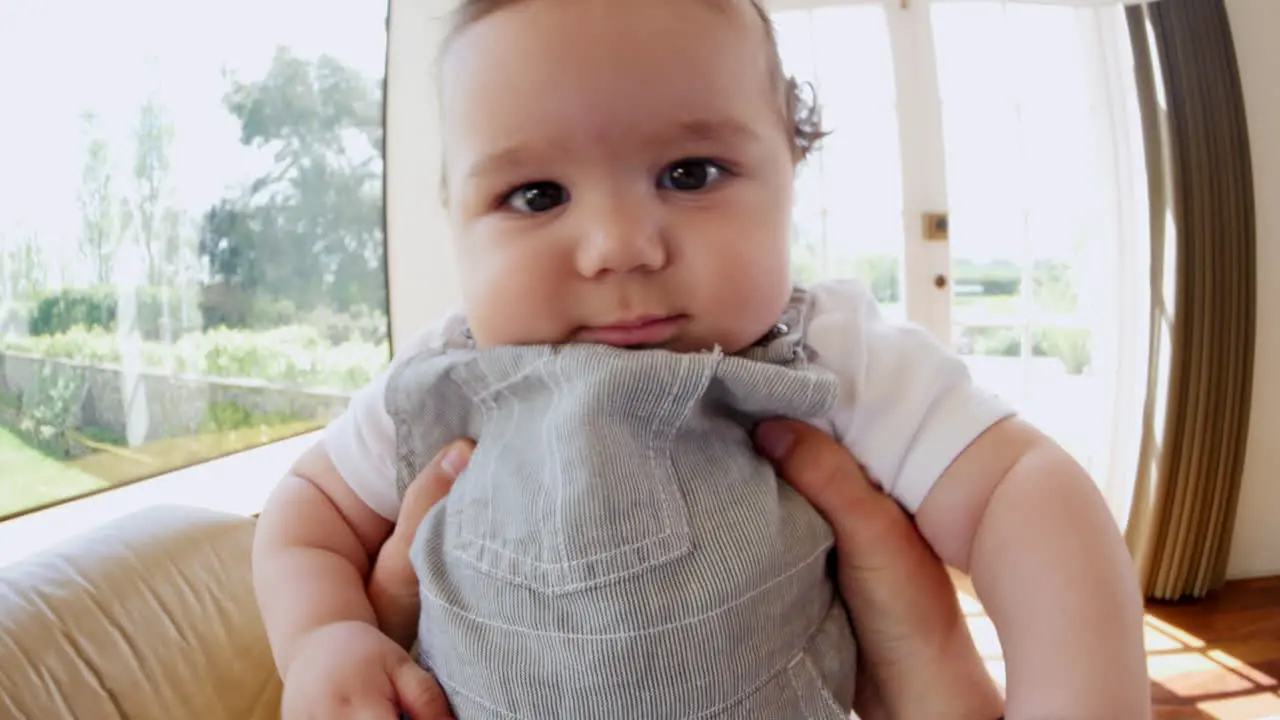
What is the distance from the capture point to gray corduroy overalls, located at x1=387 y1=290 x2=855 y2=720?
0.48 m

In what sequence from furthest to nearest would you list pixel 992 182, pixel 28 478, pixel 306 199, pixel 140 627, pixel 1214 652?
pixel 992 182 → pixel 1214 652 → pixel 306 199 → pixel 28 478 → pixel 140 627

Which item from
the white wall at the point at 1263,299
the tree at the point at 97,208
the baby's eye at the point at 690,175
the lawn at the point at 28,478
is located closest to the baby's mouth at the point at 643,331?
the baby's eye at the point at 690,175

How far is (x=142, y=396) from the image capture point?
1835mm

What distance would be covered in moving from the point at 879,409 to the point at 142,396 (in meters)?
1.90

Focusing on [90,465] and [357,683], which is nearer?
[357,683]

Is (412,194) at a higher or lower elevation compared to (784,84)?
higher

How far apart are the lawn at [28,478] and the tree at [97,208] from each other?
1.38ft

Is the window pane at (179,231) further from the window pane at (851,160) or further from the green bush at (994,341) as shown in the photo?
the green bush at (994,341)

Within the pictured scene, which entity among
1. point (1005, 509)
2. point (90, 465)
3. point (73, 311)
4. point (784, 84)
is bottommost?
point (90, 465)

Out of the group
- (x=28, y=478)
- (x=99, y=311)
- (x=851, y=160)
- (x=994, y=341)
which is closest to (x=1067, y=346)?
(x=994, y=341)

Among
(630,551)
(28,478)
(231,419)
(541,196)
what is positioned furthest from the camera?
(231,419)

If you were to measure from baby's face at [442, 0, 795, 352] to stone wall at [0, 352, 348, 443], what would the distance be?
142cm

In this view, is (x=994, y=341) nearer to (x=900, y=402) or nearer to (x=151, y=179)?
(x=900, y=402)

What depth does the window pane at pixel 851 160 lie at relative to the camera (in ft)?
9.92
